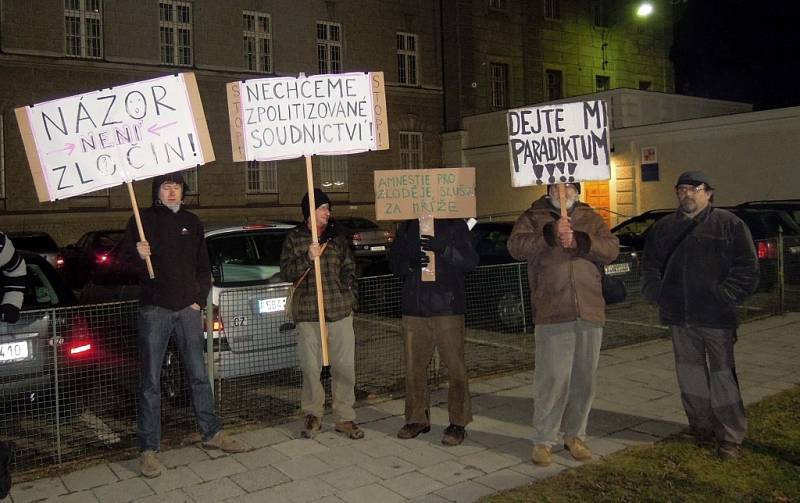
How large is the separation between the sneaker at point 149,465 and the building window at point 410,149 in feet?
80.3

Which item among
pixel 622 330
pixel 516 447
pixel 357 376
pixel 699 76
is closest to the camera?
pixel 516 447

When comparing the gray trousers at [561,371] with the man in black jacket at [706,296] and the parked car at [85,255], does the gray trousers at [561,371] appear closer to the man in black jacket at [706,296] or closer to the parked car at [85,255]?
the man in black jacket at [706,296]

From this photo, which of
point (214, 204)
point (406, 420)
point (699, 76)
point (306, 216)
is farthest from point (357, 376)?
point (699, 76)

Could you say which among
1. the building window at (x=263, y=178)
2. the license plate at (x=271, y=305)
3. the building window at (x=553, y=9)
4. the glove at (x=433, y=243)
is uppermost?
the building window at (x=553, y=9)

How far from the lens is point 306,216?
593cm

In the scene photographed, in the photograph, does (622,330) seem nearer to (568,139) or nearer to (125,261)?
(568,139)

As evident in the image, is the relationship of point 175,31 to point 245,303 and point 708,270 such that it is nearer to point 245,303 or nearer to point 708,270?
point 245,303

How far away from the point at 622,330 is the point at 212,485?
6503 mm

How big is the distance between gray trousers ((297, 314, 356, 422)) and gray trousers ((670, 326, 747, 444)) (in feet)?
8.25

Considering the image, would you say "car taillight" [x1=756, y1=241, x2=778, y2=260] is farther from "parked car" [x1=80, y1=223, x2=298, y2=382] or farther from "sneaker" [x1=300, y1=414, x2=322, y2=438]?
"sneaker" [x1=300, y1=414, x2=322, y2=438]

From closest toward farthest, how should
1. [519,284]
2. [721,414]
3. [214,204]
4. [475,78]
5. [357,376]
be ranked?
[721,414] → [357,376] → [519,284] → [214,204] → [475,78]

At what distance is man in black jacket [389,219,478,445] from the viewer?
18.6 feet

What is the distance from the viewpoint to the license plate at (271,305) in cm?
640

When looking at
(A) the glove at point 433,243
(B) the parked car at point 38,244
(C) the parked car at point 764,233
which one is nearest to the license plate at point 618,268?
(C) the parked car at point 764,233
